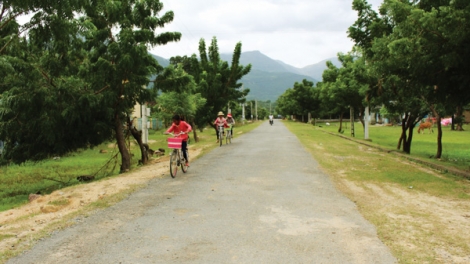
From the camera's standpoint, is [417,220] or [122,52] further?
[122,52]

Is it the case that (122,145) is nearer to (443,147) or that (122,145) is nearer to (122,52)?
(122,52)

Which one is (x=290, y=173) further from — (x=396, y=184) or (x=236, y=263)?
(x=236, y=263)

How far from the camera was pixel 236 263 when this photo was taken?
4.14 meters

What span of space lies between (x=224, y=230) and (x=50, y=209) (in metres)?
3.55

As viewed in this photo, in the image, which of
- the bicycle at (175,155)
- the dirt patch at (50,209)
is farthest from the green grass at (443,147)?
the dirt patch at (50,209)

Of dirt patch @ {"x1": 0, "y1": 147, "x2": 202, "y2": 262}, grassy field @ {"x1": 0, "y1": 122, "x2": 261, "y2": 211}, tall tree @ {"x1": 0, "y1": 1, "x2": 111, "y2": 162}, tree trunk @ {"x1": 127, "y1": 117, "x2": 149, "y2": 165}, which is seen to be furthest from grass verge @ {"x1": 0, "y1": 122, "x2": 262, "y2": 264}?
tree trunk @ {"x1": 127, "y1": 117, "x2": 149, "y2": 165}

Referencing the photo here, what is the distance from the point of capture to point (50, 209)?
274 inches

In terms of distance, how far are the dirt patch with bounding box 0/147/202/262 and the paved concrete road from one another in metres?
0.48

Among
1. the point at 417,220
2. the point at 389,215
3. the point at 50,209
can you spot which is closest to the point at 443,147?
the point at 389,215

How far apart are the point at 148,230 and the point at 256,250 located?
1704mm

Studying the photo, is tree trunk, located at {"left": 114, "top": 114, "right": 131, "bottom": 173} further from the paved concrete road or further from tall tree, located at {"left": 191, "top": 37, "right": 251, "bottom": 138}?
tall tree, located at {"left": 191, "top": 37, "right": 251, "bottom": 138}

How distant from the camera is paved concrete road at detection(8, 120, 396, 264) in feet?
14.4

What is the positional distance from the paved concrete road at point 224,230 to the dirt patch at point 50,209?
48 centimetres

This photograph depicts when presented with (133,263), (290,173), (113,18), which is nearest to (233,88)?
(113,18)
